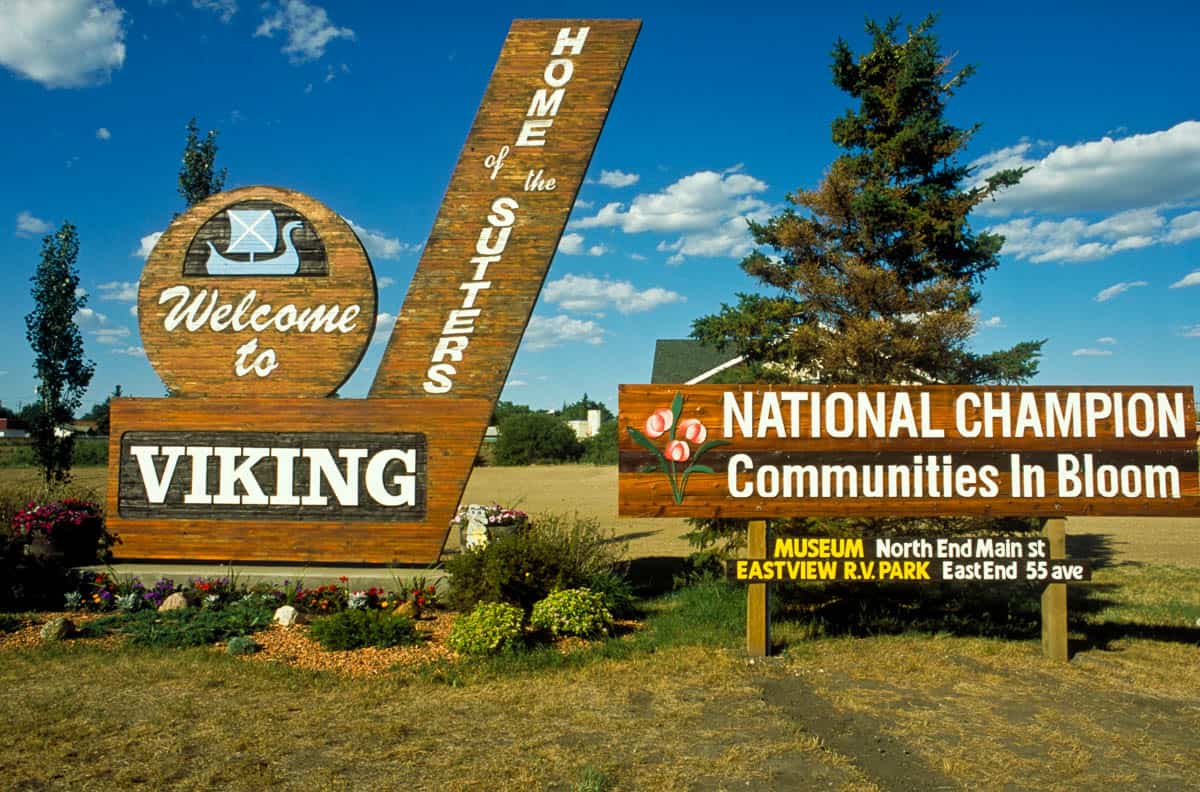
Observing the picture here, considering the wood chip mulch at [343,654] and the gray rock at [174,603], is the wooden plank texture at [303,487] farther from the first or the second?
the wood chip mulch at [343,654]

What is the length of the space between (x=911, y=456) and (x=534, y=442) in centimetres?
6040

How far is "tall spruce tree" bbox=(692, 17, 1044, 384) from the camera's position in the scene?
14344mm

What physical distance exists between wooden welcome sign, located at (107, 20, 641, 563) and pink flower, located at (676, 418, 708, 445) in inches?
129

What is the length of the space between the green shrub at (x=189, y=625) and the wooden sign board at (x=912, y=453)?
440cm

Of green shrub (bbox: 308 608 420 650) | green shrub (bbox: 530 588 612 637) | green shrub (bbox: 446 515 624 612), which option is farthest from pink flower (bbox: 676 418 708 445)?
green shrub (bbox: 308 608 420 650)

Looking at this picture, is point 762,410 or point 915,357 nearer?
point 762,410

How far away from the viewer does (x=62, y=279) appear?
18.7 m

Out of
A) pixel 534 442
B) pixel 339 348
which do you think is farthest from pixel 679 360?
pixel 339 348

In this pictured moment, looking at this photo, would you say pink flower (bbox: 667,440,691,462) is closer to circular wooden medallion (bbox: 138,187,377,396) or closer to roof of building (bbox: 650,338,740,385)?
circular wooden medallion (bbox: 138,187,377,396)

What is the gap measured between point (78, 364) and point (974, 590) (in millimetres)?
18813

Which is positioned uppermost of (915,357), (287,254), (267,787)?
(287,254)

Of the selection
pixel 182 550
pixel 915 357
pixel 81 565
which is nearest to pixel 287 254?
pixel 182 550

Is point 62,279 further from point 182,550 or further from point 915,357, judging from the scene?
point 915,357

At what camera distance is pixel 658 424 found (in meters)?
8.72
